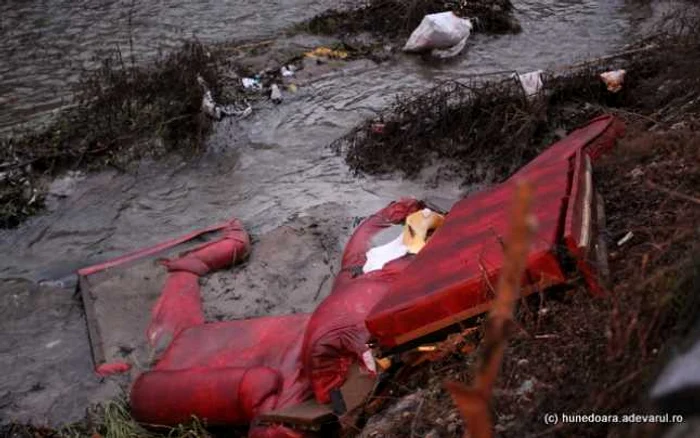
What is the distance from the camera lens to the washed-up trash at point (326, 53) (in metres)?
8.32

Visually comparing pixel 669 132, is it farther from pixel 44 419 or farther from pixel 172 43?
pixel 172 43

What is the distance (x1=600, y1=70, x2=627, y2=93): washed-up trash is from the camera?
5.78 m

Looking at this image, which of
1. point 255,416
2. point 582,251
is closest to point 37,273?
point 255,416

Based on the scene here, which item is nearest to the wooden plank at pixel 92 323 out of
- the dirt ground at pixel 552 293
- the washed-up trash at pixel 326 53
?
the dirt ground at pixel 552 293

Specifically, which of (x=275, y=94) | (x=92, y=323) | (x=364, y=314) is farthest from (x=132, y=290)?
(x=275, y=94)

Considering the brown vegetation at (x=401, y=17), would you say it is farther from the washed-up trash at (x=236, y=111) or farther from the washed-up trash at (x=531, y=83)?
the washed-up trash at (x=531, y=83)

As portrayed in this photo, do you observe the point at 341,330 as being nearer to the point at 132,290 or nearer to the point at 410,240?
the point at 410,240

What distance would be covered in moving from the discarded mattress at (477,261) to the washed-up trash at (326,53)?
5.23 m

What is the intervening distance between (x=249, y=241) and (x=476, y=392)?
4699mm

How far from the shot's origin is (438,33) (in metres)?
7.98

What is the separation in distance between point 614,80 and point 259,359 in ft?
12.4

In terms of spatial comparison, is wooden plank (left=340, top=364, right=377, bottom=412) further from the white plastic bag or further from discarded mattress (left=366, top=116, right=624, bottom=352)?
the white plastic bag

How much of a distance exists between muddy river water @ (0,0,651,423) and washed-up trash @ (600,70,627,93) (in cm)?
149

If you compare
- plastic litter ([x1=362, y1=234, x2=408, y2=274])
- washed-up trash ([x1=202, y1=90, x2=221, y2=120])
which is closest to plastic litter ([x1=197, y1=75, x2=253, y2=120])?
washed-up trash ([x1=202, y1=90, x2=221, y2=120])
